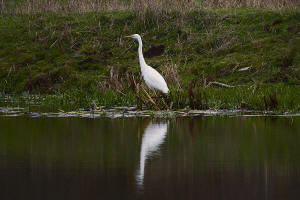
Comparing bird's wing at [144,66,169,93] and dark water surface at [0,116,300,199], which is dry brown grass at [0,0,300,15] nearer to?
bird's wing at [144,66,169,93]

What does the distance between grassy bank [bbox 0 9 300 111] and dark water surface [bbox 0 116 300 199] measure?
4730 mm

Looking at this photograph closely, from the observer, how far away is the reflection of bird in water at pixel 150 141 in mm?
8227

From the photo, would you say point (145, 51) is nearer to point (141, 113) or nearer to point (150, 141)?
point (141, 113)

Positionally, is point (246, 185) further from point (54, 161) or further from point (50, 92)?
point (50, 92)

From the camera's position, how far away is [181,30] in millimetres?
27109

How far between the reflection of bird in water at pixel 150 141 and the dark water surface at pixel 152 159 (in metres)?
0.01

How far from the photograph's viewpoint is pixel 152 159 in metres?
9.22

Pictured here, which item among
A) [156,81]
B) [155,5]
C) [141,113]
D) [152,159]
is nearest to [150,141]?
[152,159]

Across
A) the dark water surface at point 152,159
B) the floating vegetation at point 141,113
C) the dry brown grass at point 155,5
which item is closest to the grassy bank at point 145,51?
the dry brown grass at point 155,5

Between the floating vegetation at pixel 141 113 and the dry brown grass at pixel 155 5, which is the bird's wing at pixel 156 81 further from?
the dry brown grass at pixel 155 5

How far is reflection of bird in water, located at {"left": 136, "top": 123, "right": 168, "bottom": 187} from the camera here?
8227mm

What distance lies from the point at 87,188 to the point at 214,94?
1059 cm

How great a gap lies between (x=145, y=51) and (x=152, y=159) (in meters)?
17.4

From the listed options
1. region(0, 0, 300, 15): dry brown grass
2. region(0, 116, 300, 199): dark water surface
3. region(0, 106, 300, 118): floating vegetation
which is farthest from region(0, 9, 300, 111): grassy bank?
region(0, 116, 300, 199): dark water surface
